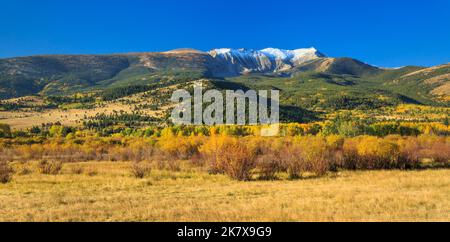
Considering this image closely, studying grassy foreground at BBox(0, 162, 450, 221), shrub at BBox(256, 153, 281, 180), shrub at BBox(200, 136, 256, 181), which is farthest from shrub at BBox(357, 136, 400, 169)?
grassy foreground at BBox(0, 162, 450, 221)

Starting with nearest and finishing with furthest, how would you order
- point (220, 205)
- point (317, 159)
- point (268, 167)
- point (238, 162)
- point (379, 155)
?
point (220, 205) < point (238, 162) < point (268, 167) < point (317, 159) < point (379, 155)

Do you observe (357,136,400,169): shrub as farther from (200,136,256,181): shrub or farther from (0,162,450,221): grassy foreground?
(0,162,450,221): grassy foreground

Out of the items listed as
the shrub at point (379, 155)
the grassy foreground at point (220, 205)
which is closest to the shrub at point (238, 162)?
the grassy foreground at point (220, 205)

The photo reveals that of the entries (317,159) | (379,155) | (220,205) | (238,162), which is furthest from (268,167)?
(220,205)

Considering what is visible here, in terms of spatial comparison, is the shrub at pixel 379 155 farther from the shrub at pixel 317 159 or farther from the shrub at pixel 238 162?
the shrub at pixel 238 162

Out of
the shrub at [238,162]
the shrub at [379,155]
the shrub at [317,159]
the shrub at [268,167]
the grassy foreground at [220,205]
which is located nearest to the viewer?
the grassy foreground at [220,205]

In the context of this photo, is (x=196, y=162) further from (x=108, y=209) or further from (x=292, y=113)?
(x=292, y=113)

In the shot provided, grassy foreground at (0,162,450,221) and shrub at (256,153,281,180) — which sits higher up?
grassy foreground at (0,162,450,221)

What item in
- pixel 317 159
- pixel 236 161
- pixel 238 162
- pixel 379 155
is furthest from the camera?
pixel 379 155

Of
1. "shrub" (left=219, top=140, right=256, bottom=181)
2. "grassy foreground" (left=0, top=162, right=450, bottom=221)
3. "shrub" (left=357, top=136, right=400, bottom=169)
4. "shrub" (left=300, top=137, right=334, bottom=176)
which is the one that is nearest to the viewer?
"grassy foreground" (left=0, top=162, right=450, bottom=221)

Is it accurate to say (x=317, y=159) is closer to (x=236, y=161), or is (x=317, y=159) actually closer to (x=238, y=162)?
(x=238, y=162)

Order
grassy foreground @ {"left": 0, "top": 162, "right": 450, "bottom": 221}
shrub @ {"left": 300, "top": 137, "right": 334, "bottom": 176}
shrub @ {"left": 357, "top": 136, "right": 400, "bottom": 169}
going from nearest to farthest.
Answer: grassy foreground @ {"left": 0, "top": 162, "right": 450, "bottom": 221}
shrub @ {"left": 300, "top": 137, "right": 334, "bottom": 176}
shrub @ {"left": 357, "top": 136, "right": 400, "bottom": 169}
